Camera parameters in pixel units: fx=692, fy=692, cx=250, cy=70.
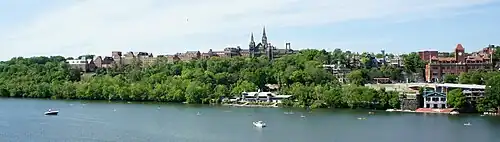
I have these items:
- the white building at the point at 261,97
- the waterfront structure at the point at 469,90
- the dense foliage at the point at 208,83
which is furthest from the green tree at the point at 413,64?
the waterfront structure at the point at 469,90

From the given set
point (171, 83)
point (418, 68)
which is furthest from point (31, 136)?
point (418, 68)

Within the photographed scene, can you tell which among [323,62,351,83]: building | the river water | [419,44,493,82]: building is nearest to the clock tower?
[419,44,493,82]: building

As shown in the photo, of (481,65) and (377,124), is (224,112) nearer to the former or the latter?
(377,124)

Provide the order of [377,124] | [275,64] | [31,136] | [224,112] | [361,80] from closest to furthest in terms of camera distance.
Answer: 1. [31,136]
2. [377,124]
3. [224,112]
4. [361,80]
5. [275,64]

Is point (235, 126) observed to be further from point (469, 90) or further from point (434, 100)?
point (469, 90)

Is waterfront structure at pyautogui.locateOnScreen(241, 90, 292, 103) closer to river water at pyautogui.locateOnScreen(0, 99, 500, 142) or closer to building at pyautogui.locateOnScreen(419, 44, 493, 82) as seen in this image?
river water at pyautogui.locateOnScreen(0, 99, 500, 142)

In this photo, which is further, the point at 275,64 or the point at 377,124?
the point at 275,64

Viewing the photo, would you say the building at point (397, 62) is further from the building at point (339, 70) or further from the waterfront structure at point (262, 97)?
the waterfront structure at point (262, 97)
